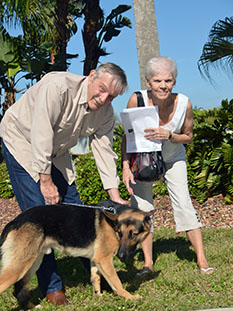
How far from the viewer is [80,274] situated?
16.4 ft

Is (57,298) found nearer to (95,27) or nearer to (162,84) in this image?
(162,84)

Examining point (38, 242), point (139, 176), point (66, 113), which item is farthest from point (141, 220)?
point (66, 113)

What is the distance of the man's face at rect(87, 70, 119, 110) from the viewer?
3537 mm

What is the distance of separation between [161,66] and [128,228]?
5.52 feet

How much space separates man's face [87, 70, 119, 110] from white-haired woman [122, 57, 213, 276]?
2.30ft

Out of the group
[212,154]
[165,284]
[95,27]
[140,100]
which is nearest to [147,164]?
[140,100]

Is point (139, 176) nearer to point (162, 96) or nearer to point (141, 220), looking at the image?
point (141, 220)

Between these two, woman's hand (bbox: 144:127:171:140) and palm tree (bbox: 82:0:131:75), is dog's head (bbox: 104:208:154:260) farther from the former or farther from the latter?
palm tree (bbox: 82:0:131:75)

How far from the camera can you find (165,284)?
4277 mm

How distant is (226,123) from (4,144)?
534 centimetres

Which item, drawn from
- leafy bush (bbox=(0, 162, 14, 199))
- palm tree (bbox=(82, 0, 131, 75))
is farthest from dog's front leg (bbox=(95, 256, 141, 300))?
palm tree (bbox=(82, 0, 131, 75))

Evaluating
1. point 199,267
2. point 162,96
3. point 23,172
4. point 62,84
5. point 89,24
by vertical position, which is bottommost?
point 199,267

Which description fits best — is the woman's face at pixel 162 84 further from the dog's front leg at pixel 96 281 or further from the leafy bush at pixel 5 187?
the leafy bush at pixel 5 187

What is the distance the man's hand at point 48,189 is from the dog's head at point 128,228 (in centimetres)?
57
